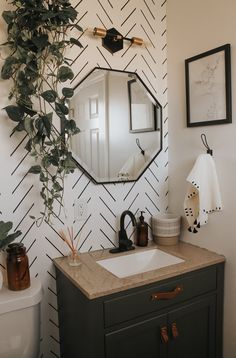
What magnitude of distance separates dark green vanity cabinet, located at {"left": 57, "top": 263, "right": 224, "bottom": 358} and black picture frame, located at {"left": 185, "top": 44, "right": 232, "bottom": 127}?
0.85 metres

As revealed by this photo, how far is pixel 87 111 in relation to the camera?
1.72 metres

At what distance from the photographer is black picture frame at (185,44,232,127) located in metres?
1.58

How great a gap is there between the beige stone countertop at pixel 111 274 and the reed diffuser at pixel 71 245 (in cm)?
3

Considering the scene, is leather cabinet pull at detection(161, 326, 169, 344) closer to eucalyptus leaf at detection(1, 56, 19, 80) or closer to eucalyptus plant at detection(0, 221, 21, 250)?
eucalyptus plant at detection(0, 221, 21, 250)

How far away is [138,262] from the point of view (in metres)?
1.78

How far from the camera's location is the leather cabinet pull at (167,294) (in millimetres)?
1400

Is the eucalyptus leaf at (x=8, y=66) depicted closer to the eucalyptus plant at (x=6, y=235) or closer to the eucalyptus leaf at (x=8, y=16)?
the eucalyptus leaf at (x=8, y=16)

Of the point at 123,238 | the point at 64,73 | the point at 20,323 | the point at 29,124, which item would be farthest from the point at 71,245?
the point at 64,73

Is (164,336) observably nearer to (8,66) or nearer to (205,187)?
(205,187)

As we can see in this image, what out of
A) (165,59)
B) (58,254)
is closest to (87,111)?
(165,59)

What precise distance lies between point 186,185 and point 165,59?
87 cm

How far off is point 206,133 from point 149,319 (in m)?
1.07

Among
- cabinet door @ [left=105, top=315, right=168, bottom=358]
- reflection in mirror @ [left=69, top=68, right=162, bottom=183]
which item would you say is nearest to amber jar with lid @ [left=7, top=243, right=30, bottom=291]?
cabinet door @ [left=105, top=315, right=168, bottom=358]

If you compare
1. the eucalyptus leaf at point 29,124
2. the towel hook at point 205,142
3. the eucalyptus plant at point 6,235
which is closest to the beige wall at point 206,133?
the towel hook at point 205,142
